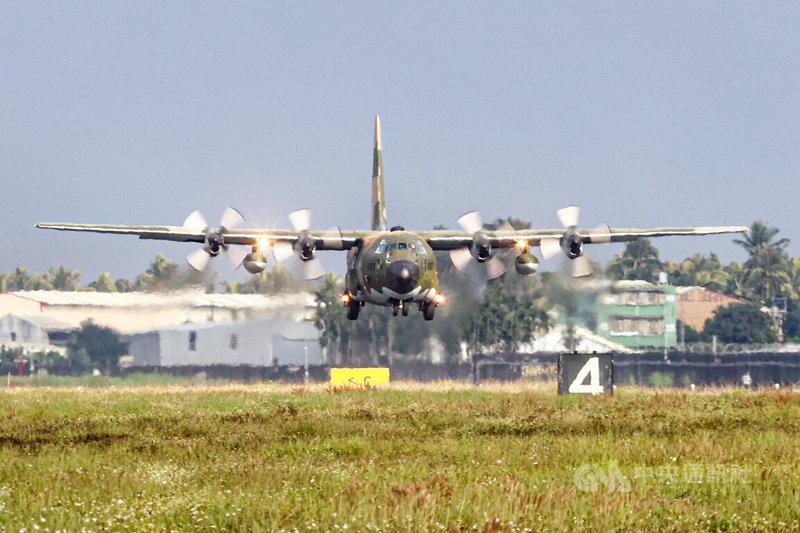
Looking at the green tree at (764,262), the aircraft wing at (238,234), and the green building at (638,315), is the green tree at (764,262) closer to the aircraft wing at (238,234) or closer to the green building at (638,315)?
the green building at (638,315)

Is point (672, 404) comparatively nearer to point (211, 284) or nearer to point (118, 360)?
point (211, 284)

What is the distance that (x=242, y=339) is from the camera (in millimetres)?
73312

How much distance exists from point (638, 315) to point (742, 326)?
128ft

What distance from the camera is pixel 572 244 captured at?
51.0 m

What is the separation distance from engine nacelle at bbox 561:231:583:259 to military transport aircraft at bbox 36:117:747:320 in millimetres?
51

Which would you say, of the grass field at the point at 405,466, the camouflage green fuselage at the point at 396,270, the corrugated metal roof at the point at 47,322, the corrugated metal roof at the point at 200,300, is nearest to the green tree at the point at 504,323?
the corrugated metal roof at the point at 200,300

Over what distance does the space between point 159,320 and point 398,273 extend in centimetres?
2808

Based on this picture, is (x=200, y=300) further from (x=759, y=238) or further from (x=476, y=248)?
(x=759, y=238)

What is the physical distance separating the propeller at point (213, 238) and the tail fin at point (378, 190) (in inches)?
355

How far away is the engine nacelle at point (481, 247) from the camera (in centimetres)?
5094

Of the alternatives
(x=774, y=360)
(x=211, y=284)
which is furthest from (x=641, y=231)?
(x=774, y=360)

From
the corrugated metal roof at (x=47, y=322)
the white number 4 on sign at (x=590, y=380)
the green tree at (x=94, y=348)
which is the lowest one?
the white number 4 on sign at (x=590, y=380)

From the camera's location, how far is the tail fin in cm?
5778

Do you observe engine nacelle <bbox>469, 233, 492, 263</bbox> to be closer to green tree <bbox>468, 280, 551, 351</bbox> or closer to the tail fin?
the tail fin
